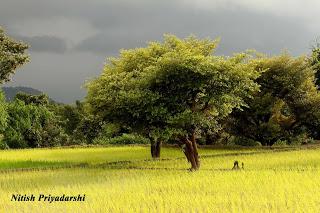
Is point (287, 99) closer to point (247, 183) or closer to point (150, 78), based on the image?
point (150, 78)

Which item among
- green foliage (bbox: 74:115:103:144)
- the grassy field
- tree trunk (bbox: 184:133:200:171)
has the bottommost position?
the grassy field

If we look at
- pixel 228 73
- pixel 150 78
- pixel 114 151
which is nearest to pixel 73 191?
pixel 150 78

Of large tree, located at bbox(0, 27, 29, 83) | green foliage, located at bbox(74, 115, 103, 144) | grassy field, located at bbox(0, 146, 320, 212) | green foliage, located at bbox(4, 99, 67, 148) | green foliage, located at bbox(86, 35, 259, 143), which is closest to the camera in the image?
grassy field, located at bbox(0, 146, 320, 212)

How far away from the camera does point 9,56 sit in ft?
128

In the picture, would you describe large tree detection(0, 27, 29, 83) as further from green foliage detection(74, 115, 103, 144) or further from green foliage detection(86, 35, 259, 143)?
green foliage detection(74, 115, 103, 144)

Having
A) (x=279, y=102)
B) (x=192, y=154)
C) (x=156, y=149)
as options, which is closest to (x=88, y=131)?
(x=279, y=102)

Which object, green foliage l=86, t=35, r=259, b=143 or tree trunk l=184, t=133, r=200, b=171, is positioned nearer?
A: green foliage l=86, t=35, r=259, b=143

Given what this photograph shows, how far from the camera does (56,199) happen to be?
695 inches

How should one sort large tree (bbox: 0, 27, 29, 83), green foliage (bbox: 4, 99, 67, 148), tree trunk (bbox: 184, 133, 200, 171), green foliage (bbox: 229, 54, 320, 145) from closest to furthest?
tree trunk (bbox: 184, 133, 200, 171) → large tree (bbox: 0, 27, 29, 83) → green foliage (bbox: 229, 54, 320, 145) → green foliage (bbox: 4, 99, 67, 148)

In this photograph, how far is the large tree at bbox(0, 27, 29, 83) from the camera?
3834cm

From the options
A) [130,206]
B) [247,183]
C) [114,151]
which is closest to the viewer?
[130,206]

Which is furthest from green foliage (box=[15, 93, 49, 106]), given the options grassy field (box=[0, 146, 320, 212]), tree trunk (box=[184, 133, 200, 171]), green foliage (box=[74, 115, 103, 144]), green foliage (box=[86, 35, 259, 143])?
tree trunk (box=[184, 133, 200, 171])

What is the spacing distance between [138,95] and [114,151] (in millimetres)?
19396

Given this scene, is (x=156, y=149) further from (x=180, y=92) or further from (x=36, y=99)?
(x=36, y=99)
